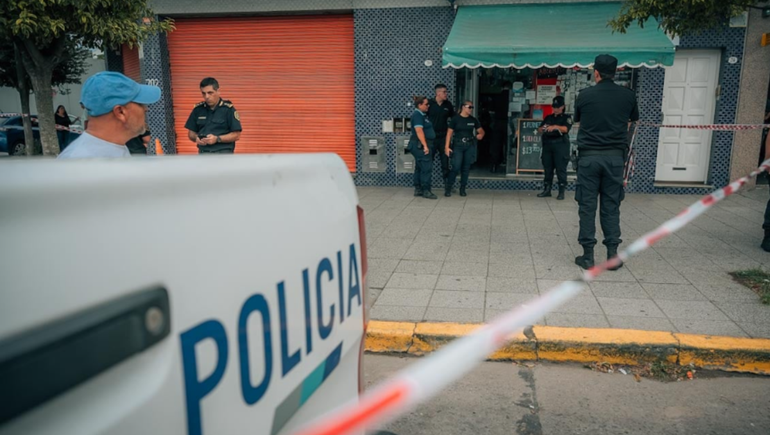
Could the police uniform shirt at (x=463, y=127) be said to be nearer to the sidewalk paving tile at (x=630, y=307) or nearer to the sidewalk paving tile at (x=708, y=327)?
the sidewalk paving tile at (x=630, y=307)

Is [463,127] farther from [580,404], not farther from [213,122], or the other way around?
[580,404]

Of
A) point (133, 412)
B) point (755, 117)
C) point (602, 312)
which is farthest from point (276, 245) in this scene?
point (755, 117)

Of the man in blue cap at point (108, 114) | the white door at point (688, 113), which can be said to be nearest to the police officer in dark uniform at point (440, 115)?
the white door at point (688, 113)

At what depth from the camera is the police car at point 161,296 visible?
80 centimetres

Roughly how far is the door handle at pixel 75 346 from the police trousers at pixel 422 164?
904cm

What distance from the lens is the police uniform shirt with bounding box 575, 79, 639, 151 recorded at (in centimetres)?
559

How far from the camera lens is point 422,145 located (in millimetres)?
9812

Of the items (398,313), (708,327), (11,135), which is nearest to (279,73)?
(398,313)

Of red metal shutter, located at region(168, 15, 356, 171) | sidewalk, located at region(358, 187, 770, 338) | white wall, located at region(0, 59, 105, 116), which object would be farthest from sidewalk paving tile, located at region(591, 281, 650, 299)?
white wall, located at region(0, 59, 105, 116)

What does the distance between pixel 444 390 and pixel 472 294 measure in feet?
5.31

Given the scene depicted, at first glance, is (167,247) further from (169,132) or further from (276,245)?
(169,132)

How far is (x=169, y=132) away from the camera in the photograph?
12.6 metres

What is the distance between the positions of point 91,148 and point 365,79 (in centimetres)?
892

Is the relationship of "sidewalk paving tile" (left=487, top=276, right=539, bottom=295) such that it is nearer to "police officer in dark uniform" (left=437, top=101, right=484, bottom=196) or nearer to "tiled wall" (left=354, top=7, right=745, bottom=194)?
"police officer in dark uniform" (left=437, top=101, right=484, bottom=196)
